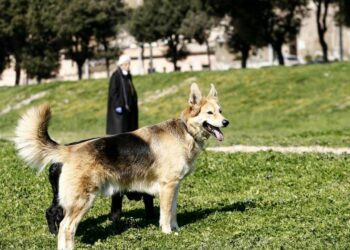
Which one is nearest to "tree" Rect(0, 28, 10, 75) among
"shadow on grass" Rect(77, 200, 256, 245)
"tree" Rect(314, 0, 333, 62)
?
"tree" Rect(314, 0, 333, 62)

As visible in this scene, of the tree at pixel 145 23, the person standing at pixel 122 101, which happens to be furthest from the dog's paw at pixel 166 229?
the tree at pixel 145 23

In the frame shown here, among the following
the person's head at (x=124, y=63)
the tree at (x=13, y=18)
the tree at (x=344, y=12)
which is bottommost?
the person's head at (x=124, y=63)

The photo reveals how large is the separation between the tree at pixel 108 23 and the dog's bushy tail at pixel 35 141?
196ft

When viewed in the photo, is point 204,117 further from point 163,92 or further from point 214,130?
point 163,92

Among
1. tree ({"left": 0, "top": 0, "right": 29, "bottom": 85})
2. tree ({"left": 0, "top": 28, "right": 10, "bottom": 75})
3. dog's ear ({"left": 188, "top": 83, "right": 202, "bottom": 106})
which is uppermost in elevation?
tree ({"left": 0, "top": 0, "right": 29, "bottom": 85})

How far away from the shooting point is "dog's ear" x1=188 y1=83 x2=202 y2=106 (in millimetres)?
10125

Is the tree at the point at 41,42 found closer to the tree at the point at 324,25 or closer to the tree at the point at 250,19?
the tree at the point at 250,19

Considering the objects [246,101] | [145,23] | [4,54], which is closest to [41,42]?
[4,54]

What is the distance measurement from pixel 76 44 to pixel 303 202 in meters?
60.7

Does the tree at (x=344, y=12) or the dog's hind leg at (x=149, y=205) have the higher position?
the tree at (x=344, y=12)

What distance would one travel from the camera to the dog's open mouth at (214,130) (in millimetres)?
10156

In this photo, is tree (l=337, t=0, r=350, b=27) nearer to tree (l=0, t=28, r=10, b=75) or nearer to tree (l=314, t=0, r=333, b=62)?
tree (l=314, t=0, r=333, b=62)

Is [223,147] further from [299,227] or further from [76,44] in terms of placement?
[76,44]

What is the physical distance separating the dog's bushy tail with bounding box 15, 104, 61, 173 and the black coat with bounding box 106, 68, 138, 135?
9.00 feet
